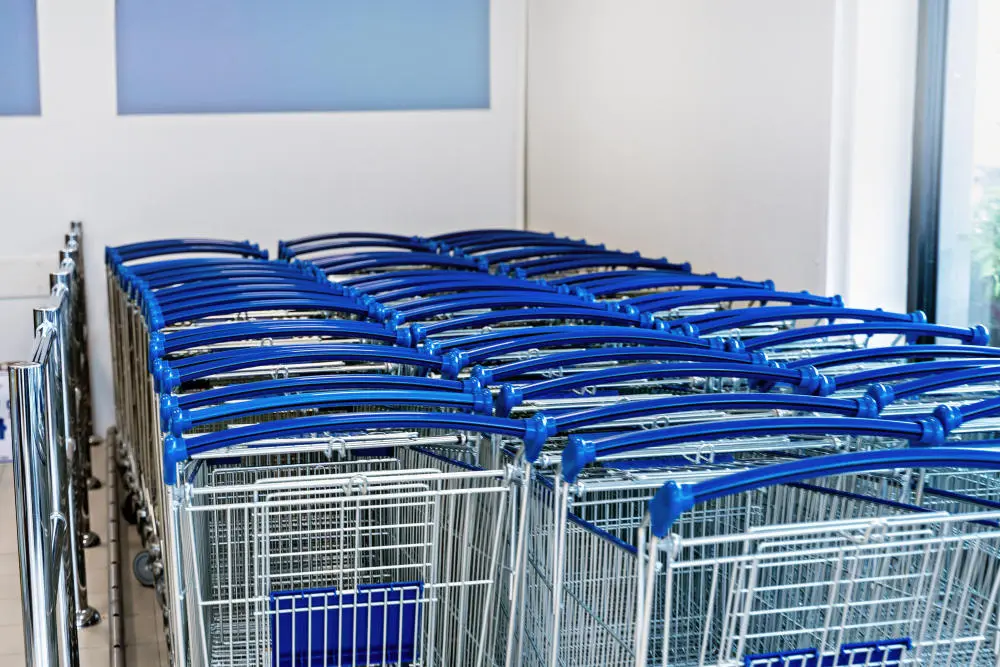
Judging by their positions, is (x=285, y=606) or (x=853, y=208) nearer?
(x=285, y=606)

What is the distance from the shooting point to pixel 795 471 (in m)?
1.69

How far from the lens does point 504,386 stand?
226 cm

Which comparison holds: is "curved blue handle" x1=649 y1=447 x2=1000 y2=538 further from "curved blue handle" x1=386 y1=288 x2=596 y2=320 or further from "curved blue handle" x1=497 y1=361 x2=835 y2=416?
"curved blue handle" x1=386 y1=288 x2=596 y2=320

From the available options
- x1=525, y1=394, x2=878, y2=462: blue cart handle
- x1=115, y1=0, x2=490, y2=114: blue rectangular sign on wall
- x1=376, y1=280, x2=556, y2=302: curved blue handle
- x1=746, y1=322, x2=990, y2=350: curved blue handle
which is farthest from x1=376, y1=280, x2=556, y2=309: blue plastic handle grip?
x1=115, y1=0, x2=490, y2=114: blue rectangular sign on wall

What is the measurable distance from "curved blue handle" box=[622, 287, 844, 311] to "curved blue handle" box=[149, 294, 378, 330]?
0.79m

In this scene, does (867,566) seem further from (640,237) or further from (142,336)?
(640,237)

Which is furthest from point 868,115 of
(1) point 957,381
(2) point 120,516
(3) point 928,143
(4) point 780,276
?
(2) point 120,516

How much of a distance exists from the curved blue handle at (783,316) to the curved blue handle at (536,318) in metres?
0.15

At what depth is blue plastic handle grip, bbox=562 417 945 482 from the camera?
1877 millimetres

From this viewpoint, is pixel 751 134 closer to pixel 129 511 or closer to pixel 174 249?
pixel 174 249

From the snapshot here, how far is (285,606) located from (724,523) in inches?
37.1

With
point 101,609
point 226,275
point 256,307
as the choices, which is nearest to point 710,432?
point 256,307

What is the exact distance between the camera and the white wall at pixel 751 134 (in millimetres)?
3949

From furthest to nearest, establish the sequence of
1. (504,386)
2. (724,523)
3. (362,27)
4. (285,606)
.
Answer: (362,27) < (724,523) < (504,386) < (285,606)
